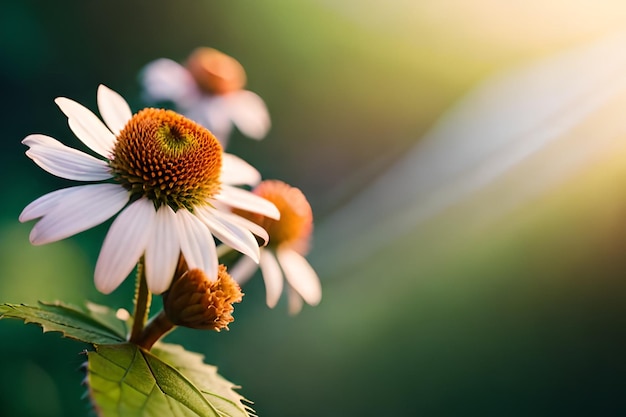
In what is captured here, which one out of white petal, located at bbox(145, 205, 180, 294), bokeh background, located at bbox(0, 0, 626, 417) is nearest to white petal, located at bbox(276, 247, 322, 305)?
white petal, located at bbox(145, 205, 180, 294)

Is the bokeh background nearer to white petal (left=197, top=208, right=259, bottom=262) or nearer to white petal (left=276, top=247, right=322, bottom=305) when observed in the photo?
white petal (left=276, top=247, right=322, bottom=305)

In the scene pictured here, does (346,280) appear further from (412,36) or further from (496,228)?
(412,36)

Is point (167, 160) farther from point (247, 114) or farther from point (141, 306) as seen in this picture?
point (247, 114)

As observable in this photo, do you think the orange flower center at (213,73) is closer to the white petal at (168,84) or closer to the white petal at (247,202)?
the white petal at (168,84)

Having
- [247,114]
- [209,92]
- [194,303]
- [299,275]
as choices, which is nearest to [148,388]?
[194,303]

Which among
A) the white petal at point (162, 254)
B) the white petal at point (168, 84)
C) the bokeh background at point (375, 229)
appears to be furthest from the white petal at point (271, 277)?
the white petal at point (168, 84)

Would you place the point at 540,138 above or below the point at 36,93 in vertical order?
above

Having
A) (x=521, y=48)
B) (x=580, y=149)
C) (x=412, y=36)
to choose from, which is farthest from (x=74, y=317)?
(x=412, y=36)

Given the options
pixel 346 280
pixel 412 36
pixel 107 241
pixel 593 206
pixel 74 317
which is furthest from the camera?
pixel 412 36
